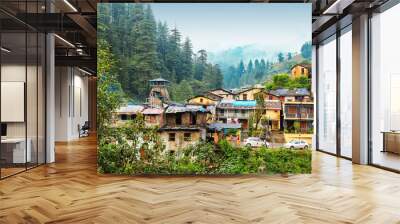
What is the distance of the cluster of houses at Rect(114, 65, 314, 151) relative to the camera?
6957 mm

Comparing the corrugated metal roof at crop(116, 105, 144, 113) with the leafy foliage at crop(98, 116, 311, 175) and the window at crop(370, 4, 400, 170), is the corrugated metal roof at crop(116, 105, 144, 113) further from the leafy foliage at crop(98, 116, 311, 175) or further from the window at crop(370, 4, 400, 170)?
the window at crop(370, 4, 400, 170)

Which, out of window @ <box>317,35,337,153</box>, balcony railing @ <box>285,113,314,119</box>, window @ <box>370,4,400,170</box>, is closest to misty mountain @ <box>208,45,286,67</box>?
balcony railing @ <box>285,113,314,119</box>

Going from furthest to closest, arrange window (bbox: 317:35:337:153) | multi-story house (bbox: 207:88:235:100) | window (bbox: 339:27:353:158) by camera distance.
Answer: window (bbox: 317:35:337:153)
window (bbox: 339:27:353:158)
multi-story house (bbox: 207:88:235:100)

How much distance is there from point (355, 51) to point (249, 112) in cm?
334

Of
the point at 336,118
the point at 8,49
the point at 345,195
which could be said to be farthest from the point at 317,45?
the point at 8,49

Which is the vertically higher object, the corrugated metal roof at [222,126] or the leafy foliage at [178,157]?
the corrugated metal roof at [222,126]

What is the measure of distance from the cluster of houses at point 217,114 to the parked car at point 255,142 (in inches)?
4.4

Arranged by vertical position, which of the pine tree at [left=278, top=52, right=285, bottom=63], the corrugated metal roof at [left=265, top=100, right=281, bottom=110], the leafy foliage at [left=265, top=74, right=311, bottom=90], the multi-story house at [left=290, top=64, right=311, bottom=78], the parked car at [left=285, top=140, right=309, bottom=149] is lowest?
the parked car at [left=285, top=140, right=309, bottom=149]

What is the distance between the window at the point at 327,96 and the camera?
10.5m

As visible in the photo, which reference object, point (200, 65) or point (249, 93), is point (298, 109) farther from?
point (200, 65)

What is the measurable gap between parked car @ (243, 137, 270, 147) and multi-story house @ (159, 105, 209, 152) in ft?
2.48

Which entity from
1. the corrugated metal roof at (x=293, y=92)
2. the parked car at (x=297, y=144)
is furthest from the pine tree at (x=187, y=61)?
the parked car at (x=297, y=144)

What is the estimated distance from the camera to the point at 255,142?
6.95 m

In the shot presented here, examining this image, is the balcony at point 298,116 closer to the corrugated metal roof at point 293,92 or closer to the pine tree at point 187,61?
the corrugated metal roof at point 293,92
